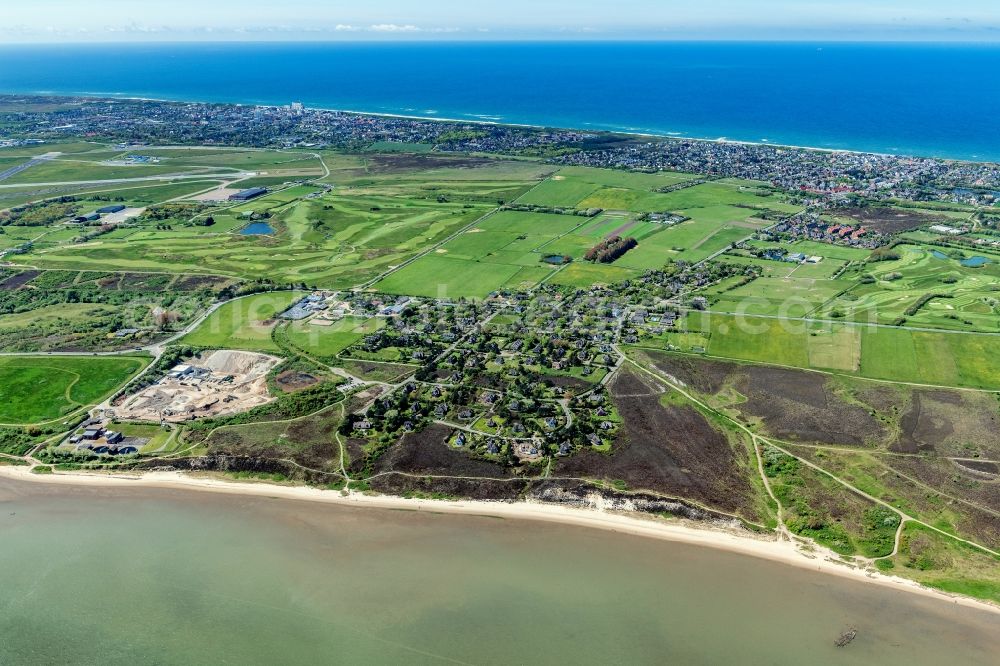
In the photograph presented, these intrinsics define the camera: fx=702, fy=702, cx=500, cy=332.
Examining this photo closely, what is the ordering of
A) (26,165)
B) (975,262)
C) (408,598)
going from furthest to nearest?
(26,165)
(975,262)
(408,598)

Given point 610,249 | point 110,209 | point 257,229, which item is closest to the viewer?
point 610,249

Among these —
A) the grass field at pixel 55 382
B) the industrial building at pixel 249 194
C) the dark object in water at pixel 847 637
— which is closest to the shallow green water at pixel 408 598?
the dark object in water at pixel 847 637

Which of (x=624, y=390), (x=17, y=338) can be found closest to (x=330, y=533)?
(x=624, y=390)

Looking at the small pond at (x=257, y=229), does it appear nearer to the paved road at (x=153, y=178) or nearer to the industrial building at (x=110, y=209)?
the industrial building at (x=110, y=209)

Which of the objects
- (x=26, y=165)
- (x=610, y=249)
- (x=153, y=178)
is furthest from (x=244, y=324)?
(x=26, y=165)

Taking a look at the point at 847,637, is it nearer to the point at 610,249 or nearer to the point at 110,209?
the point at 610,249

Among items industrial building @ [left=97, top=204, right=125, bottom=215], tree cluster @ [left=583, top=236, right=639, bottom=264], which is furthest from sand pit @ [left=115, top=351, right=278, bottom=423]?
industrial building @ [left=97, top=204, right=125, bottom=215]
